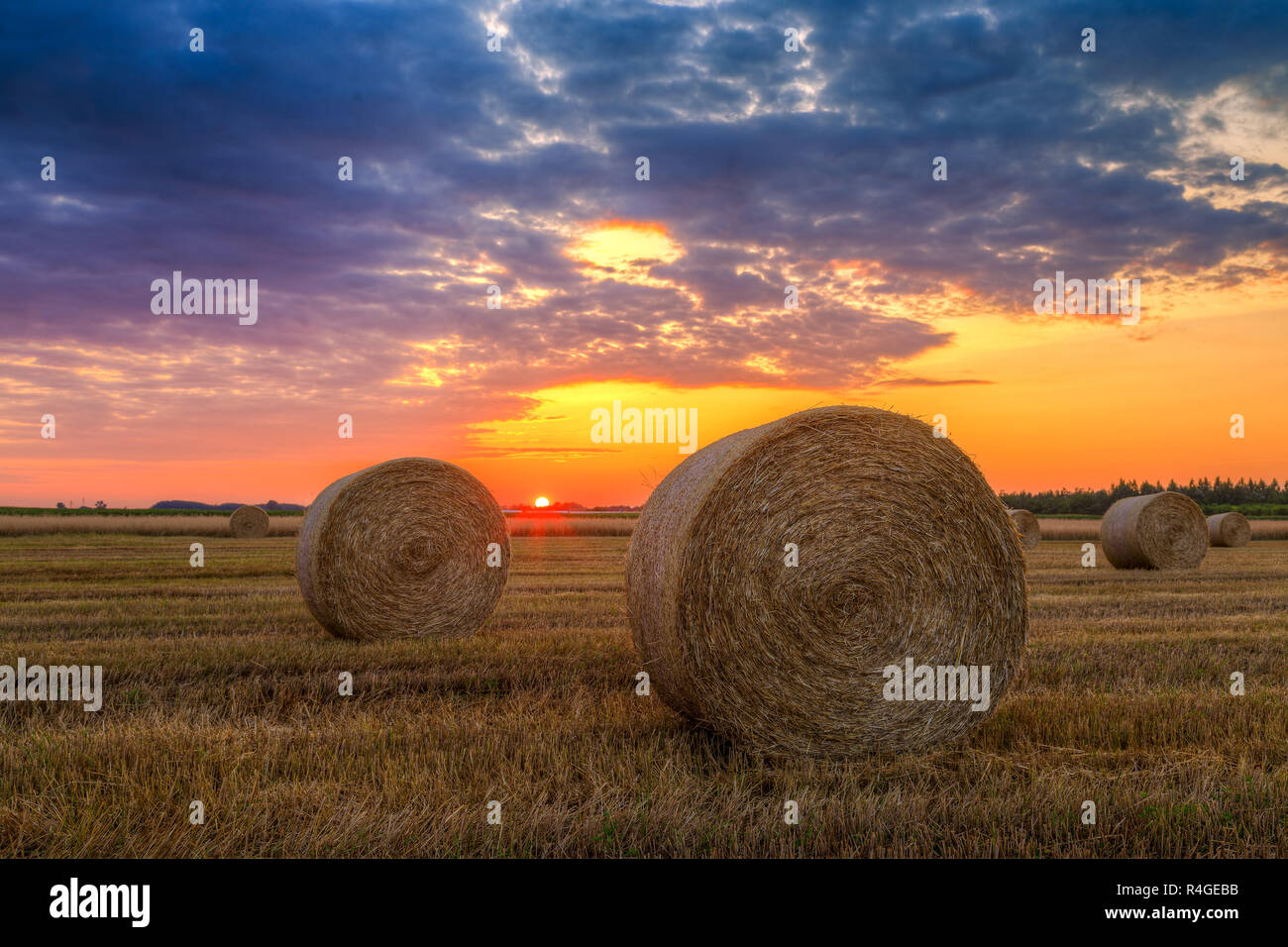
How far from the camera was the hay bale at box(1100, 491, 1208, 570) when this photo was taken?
2075cm


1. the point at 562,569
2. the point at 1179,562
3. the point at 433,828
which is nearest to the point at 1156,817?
the point at 433,828

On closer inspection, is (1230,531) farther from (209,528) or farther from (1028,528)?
(209,528)

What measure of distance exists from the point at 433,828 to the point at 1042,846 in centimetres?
291

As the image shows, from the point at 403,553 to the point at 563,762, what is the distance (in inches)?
252

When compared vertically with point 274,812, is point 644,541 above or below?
above

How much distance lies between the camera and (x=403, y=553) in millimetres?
11070

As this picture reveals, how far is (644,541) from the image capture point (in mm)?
6750

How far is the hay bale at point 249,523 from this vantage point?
35.9m

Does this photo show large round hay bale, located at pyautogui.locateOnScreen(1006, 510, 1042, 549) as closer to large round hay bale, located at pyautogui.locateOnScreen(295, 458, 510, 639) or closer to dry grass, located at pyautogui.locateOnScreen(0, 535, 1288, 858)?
dry grass, located at pyautogui.locateOnScreen(0, 535, 1288, 858)

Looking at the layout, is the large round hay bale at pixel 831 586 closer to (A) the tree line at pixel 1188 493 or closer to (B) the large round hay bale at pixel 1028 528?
(B) the large round hay bale at pixel 1028 528

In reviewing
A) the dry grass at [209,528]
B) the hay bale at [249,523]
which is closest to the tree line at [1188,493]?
the dry grass at [209,528]

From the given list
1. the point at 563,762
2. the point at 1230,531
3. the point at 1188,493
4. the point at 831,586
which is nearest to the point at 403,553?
the point at 563,762

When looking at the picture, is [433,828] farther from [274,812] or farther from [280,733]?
[280,733]
